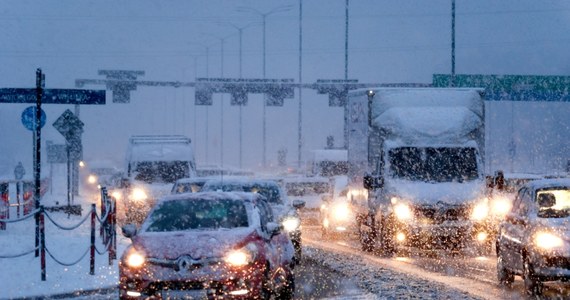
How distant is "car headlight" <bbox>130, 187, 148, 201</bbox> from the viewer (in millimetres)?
35031

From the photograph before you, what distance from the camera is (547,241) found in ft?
47.8

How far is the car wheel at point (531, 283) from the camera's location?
48.2 ft

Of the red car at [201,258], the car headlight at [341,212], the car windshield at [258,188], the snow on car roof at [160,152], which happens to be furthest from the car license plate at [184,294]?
the snow on car roof at [160,152]

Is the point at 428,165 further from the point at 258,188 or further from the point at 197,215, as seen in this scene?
the point at 197,215

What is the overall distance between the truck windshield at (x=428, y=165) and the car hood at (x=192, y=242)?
1205 centimetres

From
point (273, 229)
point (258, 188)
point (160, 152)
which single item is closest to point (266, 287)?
point (273, 229)

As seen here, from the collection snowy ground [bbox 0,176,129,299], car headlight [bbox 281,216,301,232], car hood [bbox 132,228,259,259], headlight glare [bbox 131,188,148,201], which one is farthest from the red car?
headlight glare [bbox 131,188,148,201]

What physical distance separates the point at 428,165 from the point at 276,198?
4.66 meters

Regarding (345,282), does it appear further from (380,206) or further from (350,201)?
(350,201)

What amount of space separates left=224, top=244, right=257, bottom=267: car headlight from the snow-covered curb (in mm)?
2399

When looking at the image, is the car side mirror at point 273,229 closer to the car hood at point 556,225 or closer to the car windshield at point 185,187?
the car hood at point 556,225

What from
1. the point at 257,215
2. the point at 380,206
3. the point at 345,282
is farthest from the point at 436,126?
the point at 257,215

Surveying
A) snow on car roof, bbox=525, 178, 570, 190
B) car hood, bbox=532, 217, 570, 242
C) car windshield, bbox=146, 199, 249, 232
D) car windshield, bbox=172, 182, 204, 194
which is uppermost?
snow on car roof, bbox=525, 178, 570, 190

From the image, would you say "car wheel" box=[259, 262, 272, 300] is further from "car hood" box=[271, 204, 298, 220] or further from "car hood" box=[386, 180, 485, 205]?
"car hood" box=[386, 180, 485, 205]
